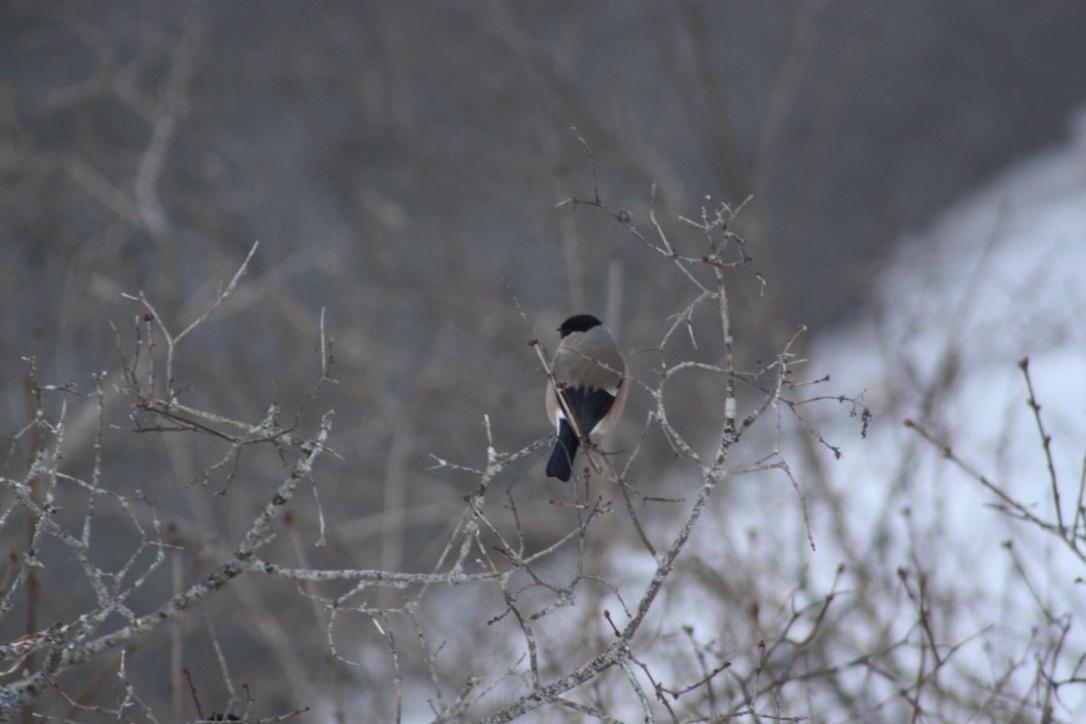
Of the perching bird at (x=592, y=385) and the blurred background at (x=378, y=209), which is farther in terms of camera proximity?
the blurred background at (x=378, y=209)

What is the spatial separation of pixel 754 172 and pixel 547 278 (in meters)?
3.08

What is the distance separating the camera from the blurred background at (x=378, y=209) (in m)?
7.56

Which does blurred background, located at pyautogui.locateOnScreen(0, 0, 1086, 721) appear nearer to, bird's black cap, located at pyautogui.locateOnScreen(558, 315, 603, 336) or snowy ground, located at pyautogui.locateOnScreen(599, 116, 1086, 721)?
snowy ground, located at pyautogui.locateOnScreen(599, 116, 1086, 721)

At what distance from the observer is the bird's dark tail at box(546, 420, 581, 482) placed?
2869 mm

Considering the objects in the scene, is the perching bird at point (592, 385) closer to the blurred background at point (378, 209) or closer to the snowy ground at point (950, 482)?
the snowy ground at point (950, 482)

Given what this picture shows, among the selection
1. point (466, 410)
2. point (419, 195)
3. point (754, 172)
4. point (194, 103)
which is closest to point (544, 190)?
point (419, 195)

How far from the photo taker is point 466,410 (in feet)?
28.3

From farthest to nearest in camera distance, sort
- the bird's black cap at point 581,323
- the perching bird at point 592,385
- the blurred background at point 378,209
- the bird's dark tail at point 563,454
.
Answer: the blurred background at point 378,209 → the bird's black cap at point 581,323 → the perching bird at point 592,385 → the bird's dark tail at point 563,454

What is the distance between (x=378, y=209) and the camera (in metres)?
8.90

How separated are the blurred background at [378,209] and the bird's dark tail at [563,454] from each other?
333 cm

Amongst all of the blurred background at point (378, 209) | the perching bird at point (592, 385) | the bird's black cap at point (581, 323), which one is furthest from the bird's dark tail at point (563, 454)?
the blurred background at point (378, 209)

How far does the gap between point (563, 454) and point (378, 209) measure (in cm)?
623

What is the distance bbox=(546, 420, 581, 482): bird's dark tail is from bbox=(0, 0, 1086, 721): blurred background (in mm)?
3326

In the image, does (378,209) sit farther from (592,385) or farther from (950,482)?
(592,385)
